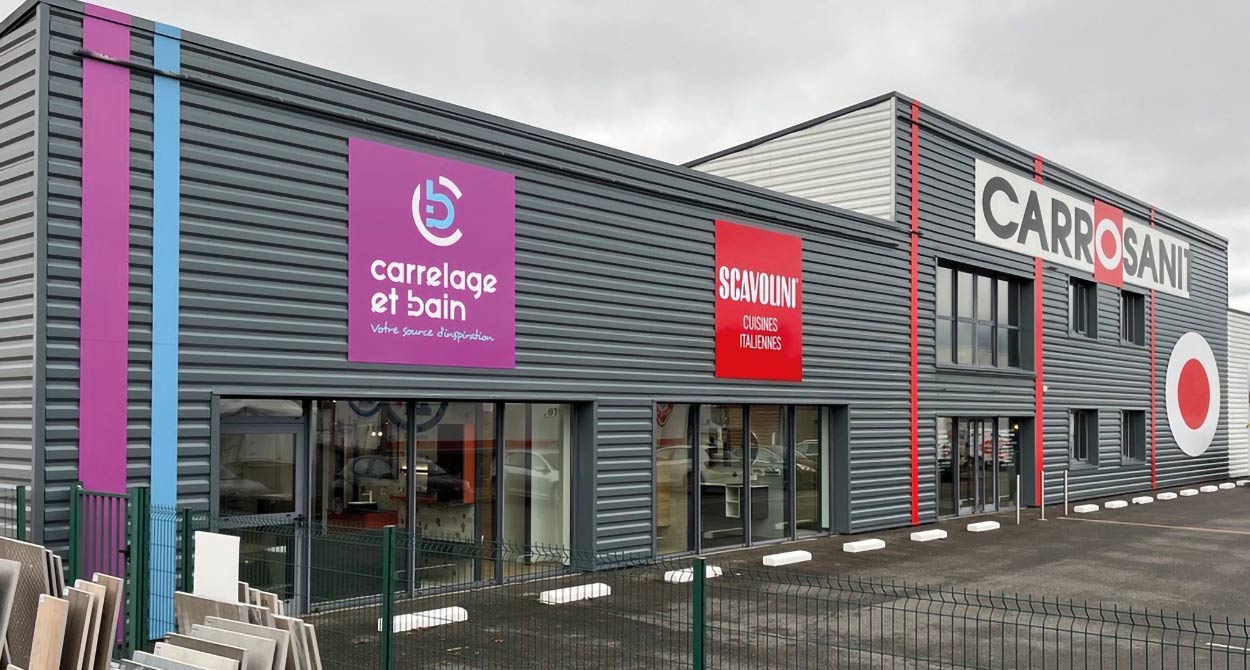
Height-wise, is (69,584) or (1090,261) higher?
(1090,261)

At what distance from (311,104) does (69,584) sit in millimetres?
4809

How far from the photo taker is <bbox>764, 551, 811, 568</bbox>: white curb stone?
13516 millimetres

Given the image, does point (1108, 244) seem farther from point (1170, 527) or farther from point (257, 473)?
point (257, 473)

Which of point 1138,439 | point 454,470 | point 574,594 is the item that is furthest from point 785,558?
point 1138,439

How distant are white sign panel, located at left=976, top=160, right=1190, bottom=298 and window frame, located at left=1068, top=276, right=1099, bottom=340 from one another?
1.15ft

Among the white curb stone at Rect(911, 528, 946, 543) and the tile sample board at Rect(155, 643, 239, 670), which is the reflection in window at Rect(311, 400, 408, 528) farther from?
the white curb stone at Rect(911, 528, 946, 543)

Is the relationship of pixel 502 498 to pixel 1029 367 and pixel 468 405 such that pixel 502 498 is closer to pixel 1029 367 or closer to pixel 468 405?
pixel 468 405

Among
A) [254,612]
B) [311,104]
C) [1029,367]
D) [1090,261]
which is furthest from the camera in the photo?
[1090,261]

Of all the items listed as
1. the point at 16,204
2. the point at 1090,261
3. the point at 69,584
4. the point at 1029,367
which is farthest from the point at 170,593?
the point at 1090,261

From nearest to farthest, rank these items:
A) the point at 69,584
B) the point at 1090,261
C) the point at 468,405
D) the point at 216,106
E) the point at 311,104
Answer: the point at 69,584, the point at 216,106, the point at 311,104, the point at 468,405, the point at 1090,261

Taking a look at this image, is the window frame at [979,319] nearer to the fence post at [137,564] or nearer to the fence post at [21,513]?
the fence post at [137,564]

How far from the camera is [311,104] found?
1014 cm

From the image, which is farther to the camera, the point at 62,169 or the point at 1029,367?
the point at 1029,367

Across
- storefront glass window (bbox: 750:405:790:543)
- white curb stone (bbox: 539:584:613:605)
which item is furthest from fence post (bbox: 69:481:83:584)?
storefront glass window (bbox: 750:405:790:543)
